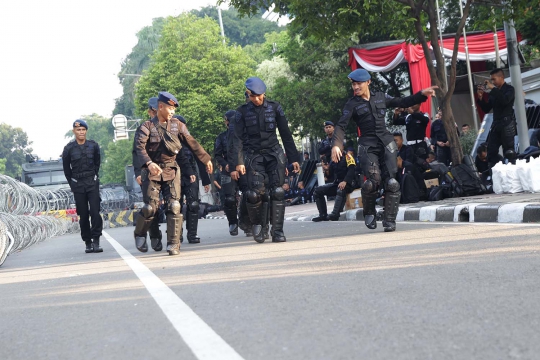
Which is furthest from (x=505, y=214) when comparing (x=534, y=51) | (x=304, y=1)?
(x=534, y=51)

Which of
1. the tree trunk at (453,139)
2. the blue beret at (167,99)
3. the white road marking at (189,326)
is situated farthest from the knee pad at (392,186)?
the tree trunk at (453,139)

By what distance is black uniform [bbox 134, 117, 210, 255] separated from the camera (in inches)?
417

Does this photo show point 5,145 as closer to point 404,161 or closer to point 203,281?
point 404,161

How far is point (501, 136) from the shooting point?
1575cm

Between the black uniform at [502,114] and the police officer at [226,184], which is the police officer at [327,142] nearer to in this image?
the police officer at [226,184]

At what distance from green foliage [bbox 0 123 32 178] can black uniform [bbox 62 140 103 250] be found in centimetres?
11077

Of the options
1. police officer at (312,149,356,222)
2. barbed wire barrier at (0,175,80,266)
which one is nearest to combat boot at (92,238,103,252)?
barbed wire barrier at (0,175,80,266)

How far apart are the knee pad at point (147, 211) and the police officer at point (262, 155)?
1197 mm

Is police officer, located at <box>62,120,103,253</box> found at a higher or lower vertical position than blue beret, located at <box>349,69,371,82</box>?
lower

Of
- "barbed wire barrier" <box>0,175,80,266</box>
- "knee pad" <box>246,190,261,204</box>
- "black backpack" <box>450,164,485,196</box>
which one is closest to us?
"knee pad" <box>246,190,261,204</box>

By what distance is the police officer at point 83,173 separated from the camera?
13.7m

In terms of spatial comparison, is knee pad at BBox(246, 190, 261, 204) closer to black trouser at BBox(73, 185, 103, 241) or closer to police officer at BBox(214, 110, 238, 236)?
black trouser at BBox(73, 185, 103, 241)

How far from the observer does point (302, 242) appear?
1077 centimetres

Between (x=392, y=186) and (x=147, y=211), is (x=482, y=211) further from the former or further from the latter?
(x=147, y=211)
